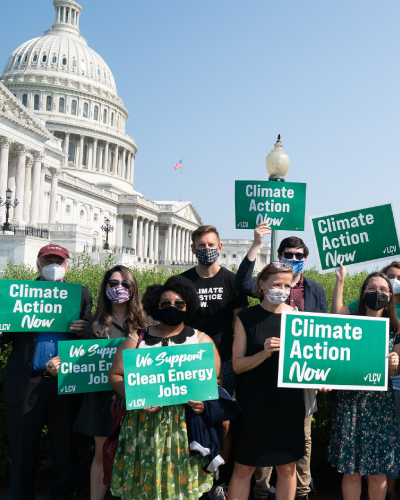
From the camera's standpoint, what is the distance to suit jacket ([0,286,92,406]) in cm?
459

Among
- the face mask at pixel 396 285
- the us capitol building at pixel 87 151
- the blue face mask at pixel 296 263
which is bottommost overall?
the face mask at pixel 396 285

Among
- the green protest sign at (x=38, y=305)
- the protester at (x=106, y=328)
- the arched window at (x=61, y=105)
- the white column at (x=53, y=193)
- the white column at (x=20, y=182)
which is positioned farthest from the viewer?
the arched window at (x=61, y=105)

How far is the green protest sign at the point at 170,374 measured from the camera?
3750 mm

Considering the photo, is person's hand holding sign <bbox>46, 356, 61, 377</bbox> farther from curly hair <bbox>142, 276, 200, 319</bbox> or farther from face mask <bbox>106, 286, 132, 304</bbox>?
curly hair <bbox>142, 276, 200, 319</bbox>

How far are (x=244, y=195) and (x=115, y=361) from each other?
2.87 metres

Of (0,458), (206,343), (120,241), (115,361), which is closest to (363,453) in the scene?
(206,343)

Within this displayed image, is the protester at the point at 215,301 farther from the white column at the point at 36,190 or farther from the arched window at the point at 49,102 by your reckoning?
the arched window at the point at 49,102

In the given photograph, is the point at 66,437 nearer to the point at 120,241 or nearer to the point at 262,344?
the point at 262,344

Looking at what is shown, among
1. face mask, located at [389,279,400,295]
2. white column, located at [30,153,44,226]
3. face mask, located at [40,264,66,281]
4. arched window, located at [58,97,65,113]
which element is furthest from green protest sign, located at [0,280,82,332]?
arched window, located at [58,97,65,113]

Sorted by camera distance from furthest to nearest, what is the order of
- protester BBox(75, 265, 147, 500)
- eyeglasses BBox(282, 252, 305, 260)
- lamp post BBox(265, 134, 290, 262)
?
lamp post BBox(265, 134, 290, 262) → eyeglasses BBox(282, 252, 305, 260) → protester BBox(75, 265, 147, 500)

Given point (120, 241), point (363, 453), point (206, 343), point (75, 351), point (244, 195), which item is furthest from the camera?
point (120, 241)

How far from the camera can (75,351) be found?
456 centimetres

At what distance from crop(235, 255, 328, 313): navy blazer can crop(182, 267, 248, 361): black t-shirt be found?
13 centimetres

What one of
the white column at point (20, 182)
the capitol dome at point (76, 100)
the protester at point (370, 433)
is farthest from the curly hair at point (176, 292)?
the capitol dome at point (76, 100)
